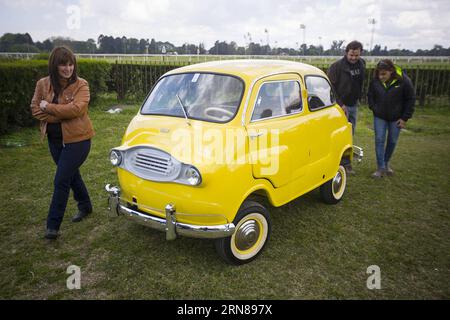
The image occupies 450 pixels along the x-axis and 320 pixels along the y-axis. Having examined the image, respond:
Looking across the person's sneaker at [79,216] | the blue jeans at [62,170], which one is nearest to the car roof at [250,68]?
the blue jeans at [62,170]

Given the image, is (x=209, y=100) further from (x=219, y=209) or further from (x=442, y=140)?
(x=442, y=140)

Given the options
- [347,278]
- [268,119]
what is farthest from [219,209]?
[347,278]

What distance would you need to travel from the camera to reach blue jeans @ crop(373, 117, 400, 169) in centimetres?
643

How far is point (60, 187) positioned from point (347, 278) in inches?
132

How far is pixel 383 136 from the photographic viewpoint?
6.53 meters

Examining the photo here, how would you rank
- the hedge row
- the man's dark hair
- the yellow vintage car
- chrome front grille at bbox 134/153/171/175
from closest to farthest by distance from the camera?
the yellow vintage car
chrome front grille at bbox 134/153/171/175
the man's dark hair
the hedge row

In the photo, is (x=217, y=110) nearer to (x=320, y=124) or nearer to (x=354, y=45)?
(x=320, y=124)

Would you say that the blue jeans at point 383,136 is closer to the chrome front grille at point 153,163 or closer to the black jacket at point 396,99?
the black jacket at point 396,99

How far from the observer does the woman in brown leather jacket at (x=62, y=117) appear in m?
3.92

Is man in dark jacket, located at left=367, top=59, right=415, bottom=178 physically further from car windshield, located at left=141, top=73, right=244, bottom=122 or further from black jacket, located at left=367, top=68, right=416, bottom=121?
car windshield, located at left=141, top=73, right=244, bottom=122

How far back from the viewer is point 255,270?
3.68m

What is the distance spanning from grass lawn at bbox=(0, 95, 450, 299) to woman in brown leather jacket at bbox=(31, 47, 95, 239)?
597 mm

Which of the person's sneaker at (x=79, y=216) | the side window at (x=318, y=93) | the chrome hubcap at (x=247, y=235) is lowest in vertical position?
the person's sneaker at (x=79, y=216)

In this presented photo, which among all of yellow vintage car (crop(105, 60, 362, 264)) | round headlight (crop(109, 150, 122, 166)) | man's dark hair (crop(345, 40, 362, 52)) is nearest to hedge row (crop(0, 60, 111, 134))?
yellow vintage car (crop(105, 60, 362, 264))
